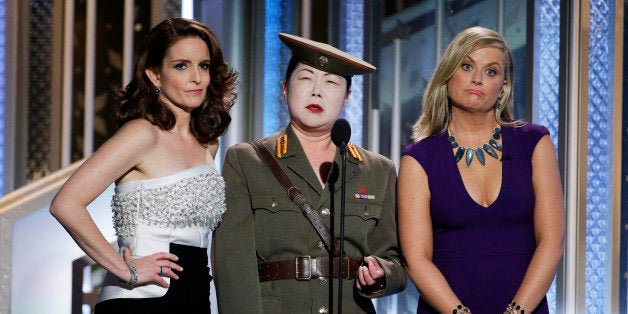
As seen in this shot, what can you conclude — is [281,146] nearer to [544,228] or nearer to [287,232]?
[287,232]

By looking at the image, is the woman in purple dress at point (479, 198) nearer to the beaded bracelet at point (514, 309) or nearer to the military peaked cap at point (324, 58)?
the beaded bracelet at point (514, 309)

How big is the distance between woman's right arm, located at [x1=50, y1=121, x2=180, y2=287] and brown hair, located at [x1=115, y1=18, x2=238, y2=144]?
0.48 ft

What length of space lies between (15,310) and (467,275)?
2.21 m

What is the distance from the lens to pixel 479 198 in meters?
3.15

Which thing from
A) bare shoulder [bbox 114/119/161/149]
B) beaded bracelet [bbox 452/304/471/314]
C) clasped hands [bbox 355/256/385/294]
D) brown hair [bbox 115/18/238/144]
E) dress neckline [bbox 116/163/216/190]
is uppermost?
brown hair [bbox 115/18/238/144]

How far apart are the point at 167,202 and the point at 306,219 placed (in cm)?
49

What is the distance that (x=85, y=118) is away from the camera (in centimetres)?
440

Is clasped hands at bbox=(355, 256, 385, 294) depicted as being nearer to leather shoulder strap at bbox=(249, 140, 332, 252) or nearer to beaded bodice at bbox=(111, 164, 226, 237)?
leather shoulder strap at bbox=(249, 140, 332, 252)

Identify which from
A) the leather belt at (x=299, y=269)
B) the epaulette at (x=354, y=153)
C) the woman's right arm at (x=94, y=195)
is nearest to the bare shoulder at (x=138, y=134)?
the woman's right arm at (x=94, y=195)

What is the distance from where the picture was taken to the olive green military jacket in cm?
318

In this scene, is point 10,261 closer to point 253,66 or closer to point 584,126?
point 253,66

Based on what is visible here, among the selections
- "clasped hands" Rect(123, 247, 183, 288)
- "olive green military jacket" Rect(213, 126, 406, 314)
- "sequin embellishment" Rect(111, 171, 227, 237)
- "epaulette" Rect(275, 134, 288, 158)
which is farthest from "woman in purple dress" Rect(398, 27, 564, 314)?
"clasped hands" Rect(123, 247, 183, 288)

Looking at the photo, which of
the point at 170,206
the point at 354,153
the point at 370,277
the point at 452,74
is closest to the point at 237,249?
the point at 170,206

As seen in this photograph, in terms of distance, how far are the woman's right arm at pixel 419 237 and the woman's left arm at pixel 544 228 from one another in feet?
0.75
